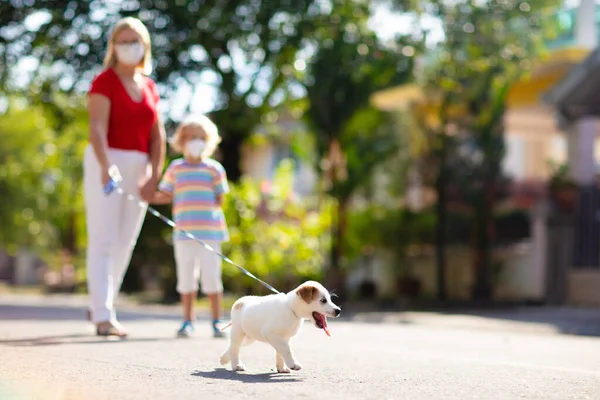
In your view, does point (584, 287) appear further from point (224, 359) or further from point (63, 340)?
point (224, 359)

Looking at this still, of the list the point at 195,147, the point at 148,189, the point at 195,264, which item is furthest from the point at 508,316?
the point at 148,189

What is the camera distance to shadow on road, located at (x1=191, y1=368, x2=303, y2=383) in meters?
6.33

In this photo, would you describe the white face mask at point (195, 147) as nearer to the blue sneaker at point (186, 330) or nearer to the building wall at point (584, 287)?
the blue sneaker at point (186, 330)

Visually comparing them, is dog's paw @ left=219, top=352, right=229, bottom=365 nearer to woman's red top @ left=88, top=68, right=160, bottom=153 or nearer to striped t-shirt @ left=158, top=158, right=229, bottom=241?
striped t-shirt @ left=158, top=158, right=229, bottom=241

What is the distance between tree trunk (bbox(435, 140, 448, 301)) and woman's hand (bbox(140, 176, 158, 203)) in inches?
420

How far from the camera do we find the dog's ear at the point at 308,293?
6359 millimetres

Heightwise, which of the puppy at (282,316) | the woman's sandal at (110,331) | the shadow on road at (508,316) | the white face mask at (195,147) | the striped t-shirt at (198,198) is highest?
the white face mask at (195,147)

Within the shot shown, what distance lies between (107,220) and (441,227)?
37.3ft

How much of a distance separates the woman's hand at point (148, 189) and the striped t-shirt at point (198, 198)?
302mm

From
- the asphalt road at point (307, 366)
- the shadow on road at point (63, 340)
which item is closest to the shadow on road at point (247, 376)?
the asphalt road at point (307, 366)

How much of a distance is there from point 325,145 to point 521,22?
4226 millimetres

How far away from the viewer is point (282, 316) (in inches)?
255

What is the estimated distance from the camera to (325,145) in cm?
1870

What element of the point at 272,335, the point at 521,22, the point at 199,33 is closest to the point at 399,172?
the point at 521,22
